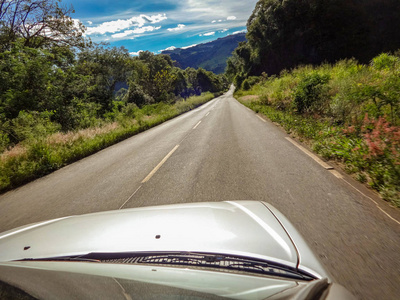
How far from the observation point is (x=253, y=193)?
3.38 meters

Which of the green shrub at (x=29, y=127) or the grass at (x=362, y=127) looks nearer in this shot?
the grass at (x=362, y=127)

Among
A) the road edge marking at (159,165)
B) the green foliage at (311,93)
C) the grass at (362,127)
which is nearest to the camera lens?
the grass at (362,127)

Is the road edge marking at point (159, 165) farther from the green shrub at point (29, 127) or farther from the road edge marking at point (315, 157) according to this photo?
the green shrub at point (29, 127)

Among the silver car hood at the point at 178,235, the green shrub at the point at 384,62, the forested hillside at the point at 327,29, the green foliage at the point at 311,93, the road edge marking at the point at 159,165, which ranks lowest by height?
the road edge marking at the point at 159,165

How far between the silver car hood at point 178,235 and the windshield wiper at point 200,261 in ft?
0.14

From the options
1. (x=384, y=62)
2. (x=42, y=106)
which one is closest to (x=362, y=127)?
(x=384, y=62)

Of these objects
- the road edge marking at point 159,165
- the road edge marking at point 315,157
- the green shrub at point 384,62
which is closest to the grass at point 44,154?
the road edge marking at point 159,165

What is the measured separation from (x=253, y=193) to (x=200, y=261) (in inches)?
93.9

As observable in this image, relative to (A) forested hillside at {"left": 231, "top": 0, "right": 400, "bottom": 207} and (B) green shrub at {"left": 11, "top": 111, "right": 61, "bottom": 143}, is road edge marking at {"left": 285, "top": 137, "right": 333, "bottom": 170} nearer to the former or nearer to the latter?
(A) forested hillside at {"left": 231, "top": 0, "right": 400, "bottom": 207}

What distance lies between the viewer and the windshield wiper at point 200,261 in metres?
1.07

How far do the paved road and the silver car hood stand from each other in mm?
973

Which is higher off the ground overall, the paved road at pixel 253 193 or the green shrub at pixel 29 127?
Answer: the green shrub at pixel 29 127

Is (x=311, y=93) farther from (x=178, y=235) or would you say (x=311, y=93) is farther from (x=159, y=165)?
(x=178, y=235)

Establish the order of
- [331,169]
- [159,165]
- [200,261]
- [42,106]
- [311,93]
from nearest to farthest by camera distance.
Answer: [200,261]
[331,169]
[159,165]
[311,93]
[42,106]
